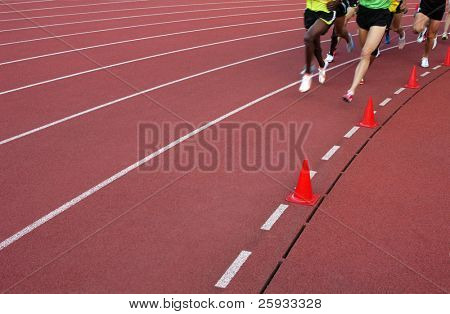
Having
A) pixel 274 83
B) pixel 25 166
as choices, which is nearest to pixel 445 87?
pixel 274 83

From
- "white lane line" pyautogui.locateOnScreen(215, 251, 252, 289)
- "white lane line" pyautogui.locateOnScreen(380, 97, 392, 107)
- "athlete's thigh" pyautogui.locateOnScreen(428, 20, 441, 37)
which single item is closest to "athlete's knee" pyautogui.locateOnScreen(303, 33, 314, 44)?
"white lane line" pyautogui.locateOnScreen(380, 97, 392, 107)

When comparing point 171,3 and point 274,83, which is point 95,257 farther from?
point 171,3

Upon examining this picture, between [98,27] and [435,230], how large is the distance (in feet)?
41.0

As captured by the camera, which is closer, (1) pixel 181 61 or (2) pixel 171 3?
(1) pixel 181 61

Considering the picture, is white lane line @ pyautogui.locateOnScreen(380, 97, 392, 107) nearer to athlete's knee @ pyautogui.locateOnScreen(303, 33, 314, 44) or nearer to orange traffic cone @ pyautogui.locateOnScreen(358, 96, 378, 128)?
orange traffic cone @ pyautogui.locateOnScreen(358, 96, 378, 128)

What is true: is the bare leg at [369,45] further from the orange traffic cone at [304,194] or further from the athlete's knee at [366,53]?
the orange traffic cone at [304,194]

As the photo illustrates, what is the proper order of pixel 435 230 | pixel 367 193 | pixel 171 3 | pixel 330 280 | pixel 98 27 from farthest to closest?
pixel 171 3 < pixel 98 27 < pixel 367 193 < pixel 435 230 < pixel 330 280

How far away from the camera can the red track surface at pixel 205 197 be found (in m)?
3.78

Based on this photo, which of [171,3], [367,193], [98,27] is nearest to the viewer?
[367,193]

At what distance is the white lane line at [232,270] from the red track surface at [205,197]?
47 mm

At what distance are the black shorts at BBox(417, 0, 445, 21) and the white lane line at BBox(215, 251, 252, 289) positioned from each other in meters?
7.87

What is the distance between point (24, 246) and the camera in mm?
4156

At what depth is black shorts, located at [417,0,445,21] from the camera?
9.70 meters

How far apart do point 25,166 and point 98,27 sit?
983 centimetres
